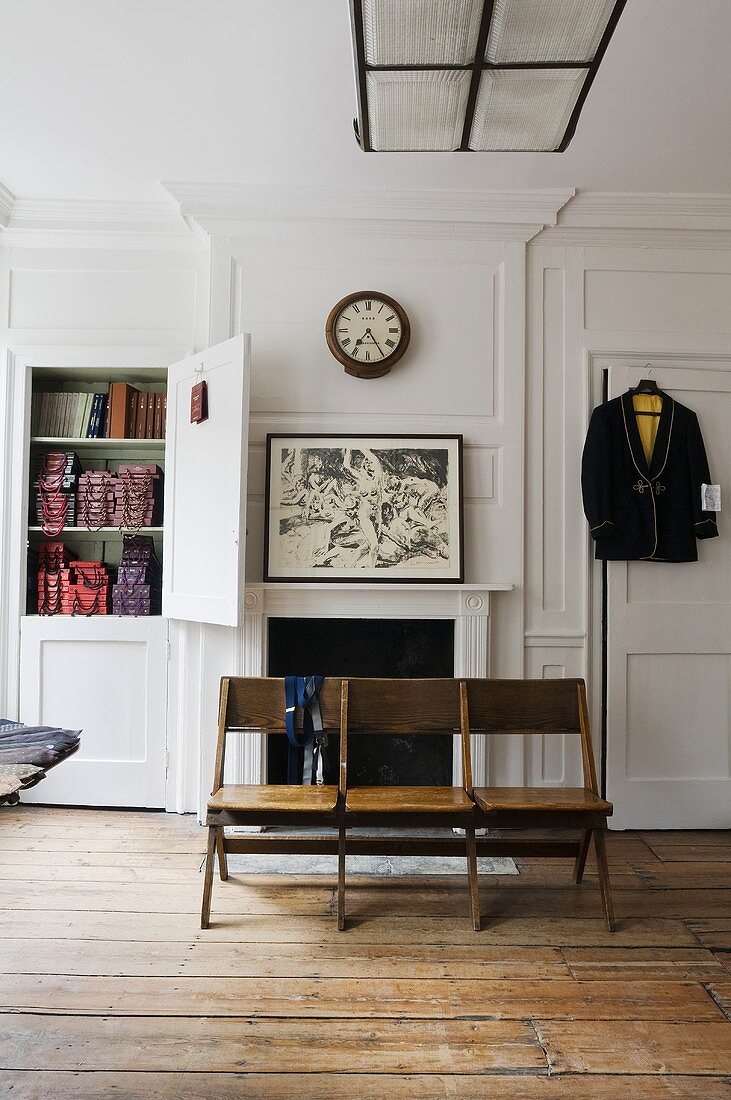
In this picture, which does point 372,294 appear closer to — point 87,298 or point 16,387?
point 87,298

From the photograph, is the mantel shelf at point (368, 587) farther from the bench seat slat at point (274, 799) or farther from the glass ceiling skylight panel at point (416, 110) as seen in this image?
the glass ceiling skylight panel at point (416, 110)

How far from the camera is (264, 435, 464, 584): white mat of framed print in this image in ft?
12.2

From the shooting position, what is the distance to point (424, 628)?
3.87 meters

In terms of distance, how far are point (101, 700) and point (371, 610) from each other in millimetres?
1528

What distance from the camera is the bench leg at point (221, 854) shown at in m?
3.01

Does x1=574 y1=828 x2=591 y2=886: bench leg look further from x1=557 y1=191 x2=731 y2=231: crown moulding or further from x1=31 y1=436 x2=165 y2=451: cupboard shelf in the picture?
x1=557 y1=191 x2=731 y2=231: crown moulding

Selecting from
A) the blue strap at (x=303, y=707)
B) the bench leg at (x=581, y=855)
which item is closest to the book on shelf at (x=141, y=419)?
the blue strap at (x=303, y=707)

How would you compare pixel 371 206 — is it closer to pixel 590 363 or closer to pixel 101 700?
pixel 590 363

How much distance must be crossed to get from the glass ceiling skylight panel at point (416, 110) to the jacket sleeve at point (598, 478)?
5.76ft

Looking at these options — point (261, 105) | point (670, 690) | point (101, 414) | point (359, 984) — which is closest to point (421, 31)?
point (261, 105)

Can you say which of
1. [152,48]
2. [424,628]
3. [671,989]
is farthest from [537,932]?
[152,48]

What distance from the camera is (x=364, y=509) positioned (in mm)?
3746

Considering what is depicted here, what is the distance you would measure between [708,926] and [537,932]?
2.12 feet

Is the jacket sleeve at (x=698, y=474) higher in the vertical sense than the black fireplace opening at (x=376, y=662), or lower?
higher
